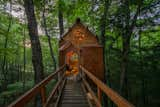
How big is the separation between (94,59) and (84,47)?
116 cm

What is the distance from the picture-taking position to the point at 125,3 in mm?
11031

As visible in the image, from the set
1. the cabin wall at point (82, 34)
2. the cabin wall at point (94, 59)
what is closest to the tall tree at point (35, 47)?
the cabin wall at point (94, 59)

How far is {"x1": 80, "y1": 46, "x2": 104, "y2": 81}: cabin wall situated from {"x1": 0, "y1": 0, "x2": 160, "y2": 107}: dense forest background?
85 cm

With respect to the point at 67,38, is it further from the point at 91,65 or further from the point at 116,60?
the point at 116,60

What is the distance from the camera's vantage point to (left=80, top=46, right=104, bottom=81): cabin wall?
647 inches

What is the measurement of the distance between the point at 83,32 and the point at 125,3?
20.7 feet

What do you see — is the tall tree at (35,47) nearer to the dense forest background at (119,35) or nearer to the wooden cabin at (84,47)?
the dense forest background at (119,35)

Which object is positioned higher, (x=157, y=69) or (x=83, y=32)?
(x=83, y=32)

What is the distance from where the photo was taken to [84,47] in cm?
1645

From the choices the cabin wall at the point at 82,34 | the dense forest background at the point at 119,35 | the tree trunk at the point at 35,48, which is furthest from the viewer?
the cabin wall at the point at 82,34

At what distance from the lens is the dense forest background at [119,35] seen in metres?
11.9

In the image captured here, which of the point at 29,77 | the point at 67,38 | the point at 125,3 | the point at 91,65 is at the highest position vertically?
the point at 125,3

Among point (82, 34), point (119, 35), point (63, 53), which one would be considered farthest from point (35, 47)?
point (82, 34)

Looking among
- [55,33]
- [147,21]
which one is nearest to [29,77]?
[55,33]
